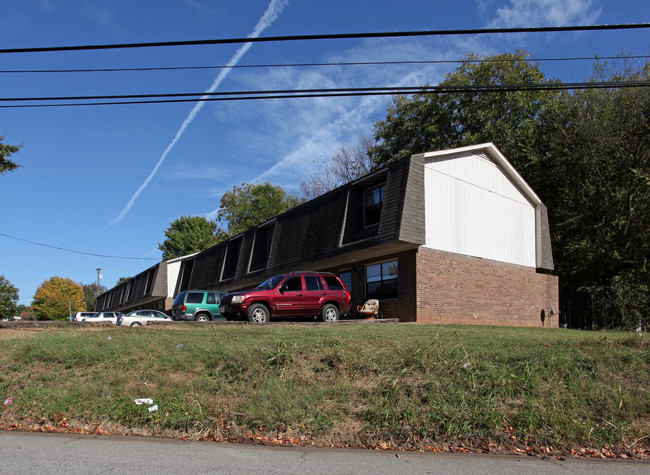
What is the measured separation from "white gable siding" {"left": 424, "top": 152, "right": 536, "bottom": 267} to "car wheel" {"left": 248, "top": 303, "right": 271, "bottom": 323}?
7094 millimetres

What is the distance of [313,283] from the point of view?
53.5 ft

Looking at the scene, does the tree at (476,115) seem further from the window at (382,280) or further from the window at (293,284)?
the window at (293,284)

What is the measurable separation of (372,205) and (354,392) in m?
14.5

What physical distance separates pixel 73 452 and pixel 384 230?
13819 mm

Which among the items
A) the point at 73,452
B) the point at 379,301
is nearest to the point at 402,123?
the point at 379,301

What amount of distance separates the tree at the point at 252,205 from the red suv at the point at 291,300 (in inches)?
1623

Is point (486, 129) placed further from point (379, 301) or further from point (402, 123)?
point (379, 301)

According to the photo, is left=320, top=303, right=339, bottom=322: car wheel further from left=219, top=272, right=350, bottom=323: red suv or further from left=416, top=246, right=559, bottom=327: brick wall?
left=416, top=246, right=559, bottom=327: brick wall

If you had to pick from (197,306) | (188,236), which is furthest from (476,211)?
A: (188,236)

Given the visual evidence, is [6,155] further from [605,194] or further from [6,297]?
[6,297]

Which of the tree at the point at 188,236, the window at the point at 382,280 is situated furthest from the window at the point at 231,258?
the tree at the point at 188,236

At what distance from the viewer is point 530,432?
6.10 m

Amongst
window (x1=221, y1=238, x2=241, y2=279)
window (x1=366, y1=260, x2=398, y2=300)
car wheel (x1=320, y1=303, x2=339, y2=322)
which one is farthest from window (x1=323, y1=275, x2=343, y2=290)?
window (x1=221, y1=238, x2=241, y2=279)

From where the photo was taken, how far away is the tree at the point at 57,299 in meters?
84.9
